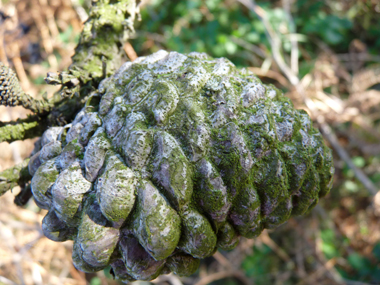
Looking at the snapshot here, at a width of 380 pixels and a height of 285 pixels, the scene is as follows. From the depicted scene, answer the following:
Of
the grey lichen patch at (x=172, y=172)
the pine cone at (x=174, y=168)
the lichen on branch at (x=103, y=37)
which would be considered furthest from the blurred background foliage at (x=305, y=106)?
the grey lichen patch at (x=172, y=172)

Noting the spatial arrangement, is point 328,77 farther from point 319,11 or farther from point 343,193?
point 343,193

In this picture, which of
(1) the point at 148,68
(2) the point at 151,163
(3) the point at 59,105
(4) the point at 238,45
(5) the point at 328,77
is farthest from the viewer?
(4) the point at 238,45

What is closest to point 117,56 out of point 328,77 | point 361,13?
point 328,77

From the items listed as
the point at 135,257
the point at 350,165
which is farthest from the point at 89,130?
the point at 350,165

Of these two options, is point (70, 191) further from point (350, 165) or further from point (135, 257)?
point (350, 165)

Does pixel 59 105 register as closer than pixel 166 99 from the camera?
No

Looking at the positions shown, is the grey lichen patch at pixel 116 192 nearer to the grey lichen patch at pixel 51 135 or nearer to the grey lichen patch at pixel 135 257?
the grey lichen patch at pixel 135 257
